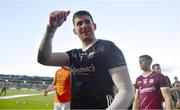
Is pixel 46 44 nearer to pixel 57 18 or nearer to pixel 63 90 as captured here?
pixel 57 18

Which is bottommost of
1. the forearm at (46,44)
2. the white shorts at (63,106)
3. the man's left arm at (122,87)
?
the white shorts at (63,106)

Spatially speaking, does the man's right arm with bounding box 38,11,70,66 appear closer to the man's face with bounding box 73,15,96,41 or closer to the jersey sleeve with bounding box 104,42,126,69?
the man's face with bounding box 73,15,96,41

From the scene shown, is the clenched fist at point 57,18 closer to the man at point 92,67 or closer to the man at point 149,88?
the man at point 92,67

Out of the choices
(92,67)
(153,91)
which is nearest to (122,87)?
(92,67)

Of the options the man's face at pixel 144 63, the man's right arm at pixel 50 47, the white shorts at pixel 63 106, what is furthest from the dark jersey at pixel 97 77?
the white shorts at pixel 63 106

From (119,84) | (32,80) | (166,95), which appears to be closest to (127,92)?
(119,84)

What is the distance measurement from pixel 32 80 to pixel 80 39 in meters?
61.0

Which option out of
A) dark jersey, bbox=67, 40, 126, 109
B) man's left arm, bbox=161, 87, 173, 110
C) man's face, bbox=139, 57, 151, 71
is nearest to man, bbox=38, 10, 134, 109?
dark jersey, bbox=67, 40, 126, 109

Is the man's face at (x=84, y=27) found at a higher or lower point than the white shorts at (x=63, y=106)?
higher

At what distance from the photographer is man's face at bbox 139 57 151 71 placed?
8.47 meters

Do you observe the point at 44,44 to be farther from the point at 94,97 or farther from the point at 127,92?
the point at 127,92

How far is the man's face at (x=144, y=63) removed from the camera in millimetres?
8473

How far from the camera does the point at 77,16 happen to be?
4309mm

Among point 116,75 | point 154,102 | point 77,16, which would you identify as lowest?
point 154,102
